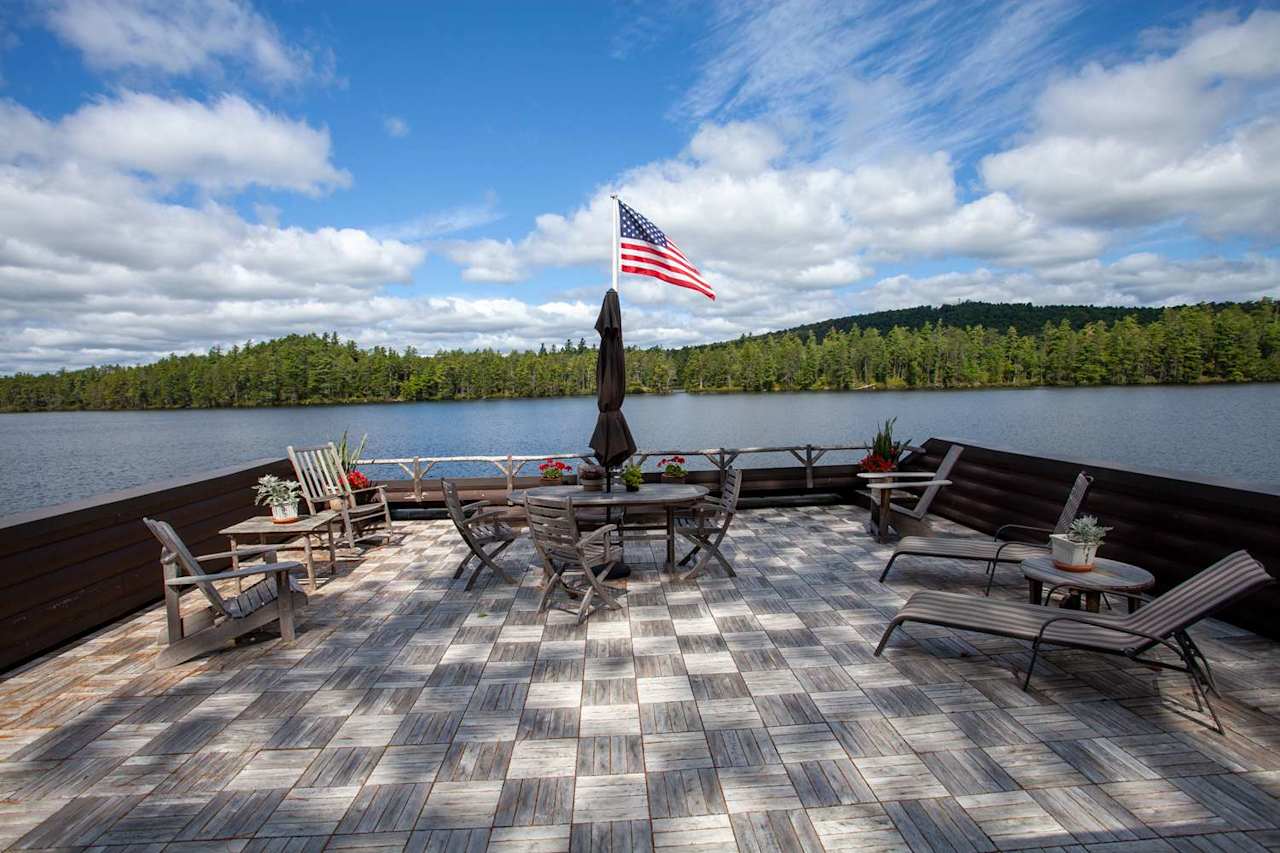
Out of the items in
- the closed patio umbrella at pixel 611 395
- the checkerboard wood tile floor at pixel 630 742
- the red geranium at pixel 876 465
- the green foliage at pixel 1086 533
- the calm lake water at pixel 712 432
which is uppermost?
the closed patio umbrella at pixel 611 395

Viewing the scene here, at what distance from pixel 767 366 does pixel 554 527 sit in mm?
59891

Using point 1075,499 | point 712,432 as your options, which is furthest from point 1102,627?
point 712,432

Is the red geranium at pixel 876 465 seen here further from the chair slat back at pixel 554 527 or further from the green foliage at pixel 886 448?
the chair slat back at pixel 554 527

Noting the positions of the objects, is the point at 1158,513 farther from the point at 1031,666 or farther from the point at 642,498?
the point at 642,498

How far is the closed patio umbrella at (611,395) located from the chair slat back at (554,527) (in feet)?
3.43

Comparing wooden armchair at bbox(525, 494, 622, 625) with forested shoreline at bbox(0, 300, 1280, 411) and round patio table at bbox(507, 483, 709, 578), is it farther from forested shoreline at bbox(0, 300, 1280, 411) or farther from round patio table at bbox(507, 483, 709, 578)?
forested shoreline at bbox(0, 300, 1280, 411)

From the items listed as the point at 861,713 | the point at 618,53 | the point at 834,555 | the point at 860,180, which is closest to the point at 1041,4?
the point at 618,53

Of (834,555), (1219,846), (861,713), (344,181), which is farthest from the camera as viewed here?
(344,181)

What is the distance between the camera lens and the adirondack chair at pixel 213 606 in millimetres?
3303

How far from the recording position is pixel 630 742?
2.50 m

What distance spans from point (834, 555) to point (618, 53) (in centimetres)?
1103

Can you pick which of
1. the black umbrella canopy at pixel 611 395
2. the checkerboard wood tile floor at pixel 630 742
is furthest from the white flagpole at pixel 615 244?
the checkerboard wood tile floor at pixel 630 742

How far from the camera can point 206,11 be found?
7949 mm

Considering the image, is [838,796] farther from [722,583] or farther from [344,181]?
[344,181]
